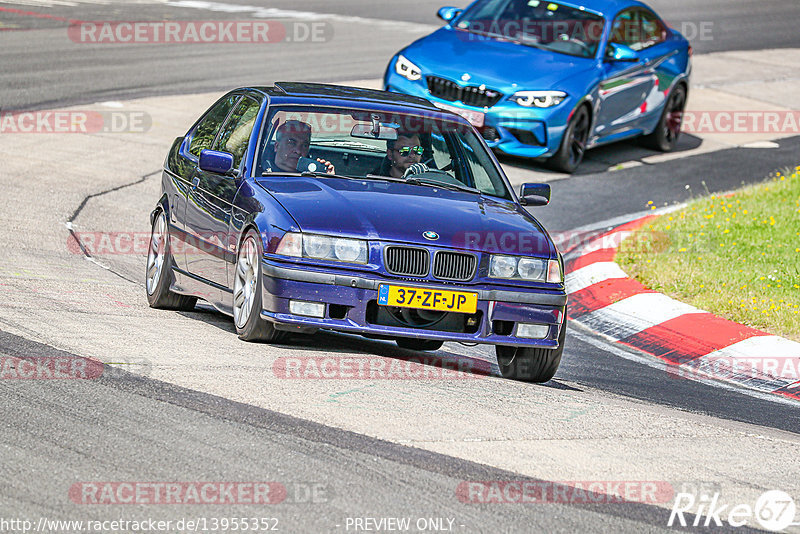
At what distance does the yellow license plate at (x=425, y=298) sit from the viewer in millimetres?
7023

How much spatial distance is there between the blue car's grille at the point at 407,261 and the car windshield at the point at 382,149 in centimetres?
112

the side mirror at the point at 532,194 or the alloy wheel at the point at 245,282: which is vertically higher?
the side mirror at the point at 532,194

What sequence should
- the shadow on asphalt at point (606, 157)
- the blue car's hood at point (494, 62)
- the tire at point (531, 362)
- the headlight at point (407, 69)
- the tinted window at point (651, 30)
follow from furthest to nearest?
the tinted window at point (651, 30)
the shadow on asphalt at point (606, 157)
the headlight at point (407, 69)
the blue car's hood at point (494, 62)
the tire at point (531, 362)

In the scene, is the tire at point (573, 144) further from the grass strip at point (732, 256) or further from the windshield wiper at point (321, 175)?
the windshield wiper at point (321, 175)

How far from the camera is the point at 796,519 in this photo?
5.14 metres

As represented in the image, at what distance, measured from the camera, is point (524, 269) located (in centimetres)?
735

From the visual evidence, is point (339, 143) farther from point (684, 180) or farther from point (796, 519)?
point (684, 180)

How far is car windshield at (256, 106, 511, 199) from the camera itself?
26.8 ft

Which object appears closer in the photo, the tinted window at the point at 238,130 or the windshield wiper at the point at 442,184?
the windshield wiper at the point at 442,184

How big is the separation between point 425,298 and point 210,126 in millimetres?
2776

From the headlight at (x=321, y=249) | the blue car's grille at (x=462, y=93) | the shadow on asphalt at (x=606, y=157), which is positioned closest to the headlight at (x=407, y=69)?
the blue car's grille at (x=462, y=93)

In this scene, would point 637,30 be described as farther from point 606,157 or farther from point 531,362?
point 531,362

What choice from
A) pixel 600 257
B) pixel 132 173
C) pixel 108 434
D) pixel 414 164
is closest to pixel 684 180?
pixel 600 257

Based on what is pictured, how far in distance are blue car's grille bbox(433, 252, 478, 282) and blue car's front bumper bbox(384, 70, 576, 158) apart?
24.4ft
